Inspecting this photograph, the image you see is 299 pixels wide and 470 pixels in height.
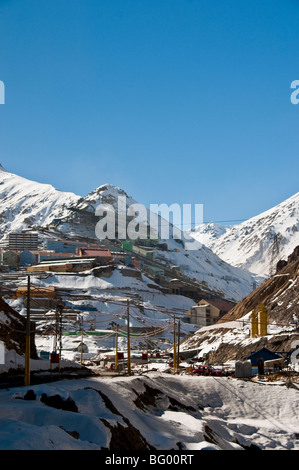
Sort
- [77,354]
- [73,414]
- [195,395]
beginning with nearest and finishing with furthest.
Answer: [73,414] → [195,395] → [77,354]

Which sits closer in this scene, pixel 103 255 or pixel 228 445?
pixel 228 445

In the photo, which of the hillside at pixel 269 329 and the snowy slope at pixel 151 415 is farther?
the hillside at pixel 269 329

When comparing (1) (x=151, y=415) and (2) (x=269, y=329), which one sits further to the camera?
(2) (x=269, y=329)

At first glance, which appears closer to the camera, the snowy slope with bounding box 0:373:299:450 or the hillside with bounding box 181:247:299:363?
the snowy slope with bounding box 0:373:299:450

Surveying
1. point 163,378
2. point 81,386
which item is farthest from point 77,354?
point 81,386

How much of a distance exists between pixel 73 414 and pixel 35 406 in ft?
5.76

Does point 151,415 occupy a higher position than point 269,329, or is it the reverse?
point 269,329

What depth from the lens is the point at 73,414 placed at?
22578mm

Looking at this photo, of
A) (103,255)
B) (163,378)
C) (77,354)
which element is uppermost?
(103,255)
